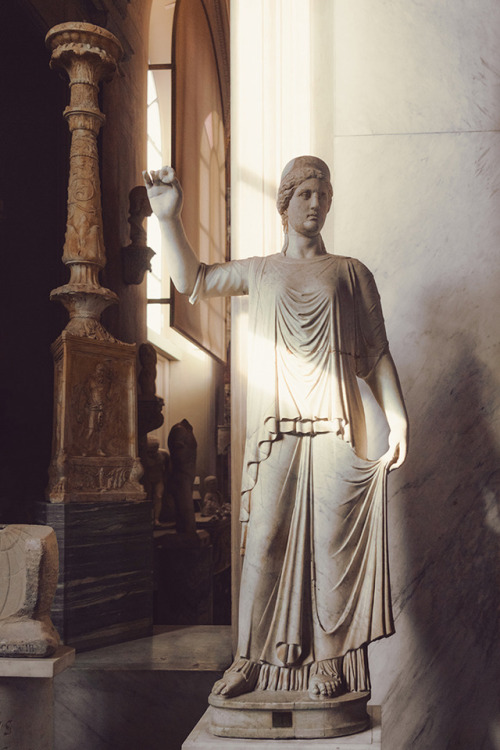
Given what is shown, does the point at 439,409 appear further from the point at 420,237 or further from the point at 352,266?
the point at 352,266

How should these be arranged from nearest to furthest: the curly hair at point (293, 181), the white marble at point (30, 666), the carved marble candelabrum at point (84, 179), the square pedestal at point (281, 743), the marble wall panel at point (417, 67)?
the square pedestal at point (281, 743) → the curly hair at point (293, 181) → the white marble at point (30, 666) → the marble wall panel at point (417, 67) → the carved marble candelabrum at point (84, 179)

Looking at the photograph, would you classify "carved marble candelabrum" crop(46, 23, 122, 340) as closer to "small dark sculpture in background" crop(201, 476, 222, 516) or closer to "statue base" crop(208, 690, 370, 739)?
"statue base" crop(208, 690, 370, 739)

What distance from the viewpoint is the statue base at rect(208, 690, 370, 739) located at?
2.93m

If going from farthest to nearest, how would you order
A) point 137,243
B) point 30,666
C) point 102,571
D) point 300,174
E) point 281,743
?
point 137,243 < point 102,571 < point 30,666 < point 300,174 < point 281,743

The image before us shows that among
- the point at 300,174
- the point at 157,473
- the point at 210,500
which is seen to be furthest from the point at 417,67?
the point at 210,500

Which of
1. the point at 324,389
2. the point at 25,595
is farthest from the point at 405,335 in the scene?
the point at 25,595

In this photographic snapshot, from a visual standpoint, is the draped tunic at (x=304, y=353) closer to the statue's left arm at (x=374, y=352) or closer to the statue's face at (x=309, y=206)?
the statue's left arm at (x=374, y=352)

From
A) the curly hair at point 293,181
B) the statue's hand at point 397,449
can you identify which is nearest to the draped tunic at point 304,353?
the statue's hand at point 397,449

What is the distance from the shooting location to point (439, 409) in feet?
14.4

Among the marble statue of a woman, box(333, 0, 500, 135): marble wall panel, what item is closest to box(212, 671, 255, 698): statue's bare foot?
the marble statue of a woman

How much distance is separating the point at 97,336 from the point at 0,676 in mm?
2294

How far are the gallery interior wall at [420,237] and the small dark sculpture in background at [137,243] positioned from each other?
8.10 ft

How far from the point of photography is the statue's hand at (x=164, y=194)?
126 inches

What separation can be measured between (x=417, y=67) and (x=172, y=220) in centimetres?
211
